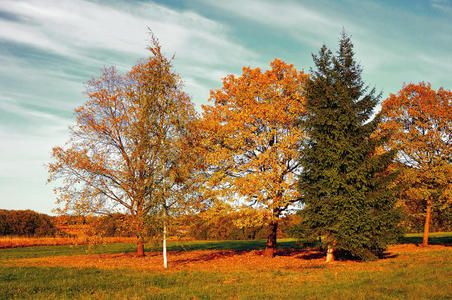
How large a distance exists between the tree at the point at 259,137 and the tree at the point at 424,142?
31.4 feet

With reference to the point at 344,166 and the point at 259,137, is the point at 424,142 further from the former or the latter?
the point at 259,137

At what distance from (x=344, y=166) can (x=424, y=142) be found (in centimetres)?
1323

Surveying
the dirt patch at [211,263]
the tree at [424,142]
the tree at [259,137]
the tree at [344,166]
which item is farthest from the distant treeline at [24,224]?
the tree at [424,142]

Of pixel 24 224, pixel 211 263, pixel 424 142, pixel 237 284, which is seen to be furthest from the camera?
pixel 24 224

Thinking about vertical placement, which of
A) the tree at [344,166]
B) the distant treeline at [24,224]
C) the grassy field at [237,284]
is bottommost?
the distant treeline at [24,224]

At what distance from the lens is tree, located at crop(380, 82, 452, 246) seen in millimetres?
25797

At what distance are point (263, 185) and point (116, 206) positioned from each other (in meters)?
11.1

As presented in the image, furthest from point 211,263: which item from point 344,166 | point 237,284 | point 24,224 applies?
point 24,224

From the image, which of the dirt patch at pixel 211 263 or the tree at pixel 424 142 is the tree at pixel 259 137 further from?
the tree at pixel 424 142

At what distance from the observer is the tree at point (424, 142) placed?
84.6 ft

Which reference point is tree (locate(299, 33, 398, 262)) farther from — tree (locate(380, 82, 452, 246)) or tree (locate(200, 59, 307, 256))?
tree (locate(380, 82, 452, 246))

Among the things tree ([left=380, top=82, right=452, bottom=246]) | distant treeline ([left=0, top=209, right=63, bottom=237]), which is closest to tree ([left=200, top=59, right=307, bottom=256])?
tree ([left=380, top=82, right=452, bottom=246])

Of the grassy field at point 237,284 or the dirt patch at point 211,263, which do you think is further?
the dirt patch at point 211,263

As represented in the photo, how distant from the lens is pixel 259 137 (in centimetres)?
2105
